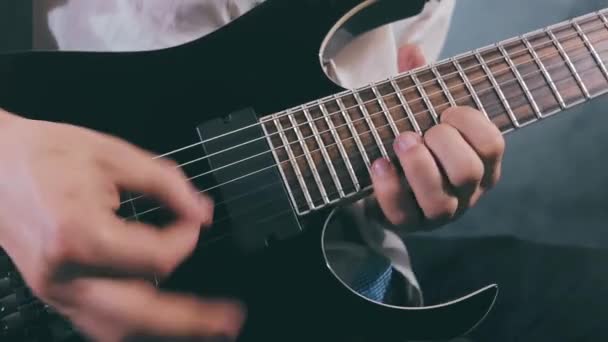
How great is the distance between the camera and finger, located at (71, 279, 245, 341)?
1.24 feet

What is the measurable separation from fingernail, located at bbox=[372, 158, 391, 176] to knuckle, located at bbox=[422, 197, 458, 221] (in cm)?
6

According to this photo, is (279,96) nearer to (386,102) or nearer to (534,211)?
(386,102)

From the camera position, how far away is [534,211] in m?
0.83

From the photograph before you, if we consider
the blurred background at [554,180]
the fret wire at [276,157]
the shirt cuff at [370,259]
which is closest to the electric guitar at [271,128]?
the fret wire at [276,157]

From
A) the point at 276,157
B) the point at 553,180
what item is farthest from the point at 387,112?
the point at 553,180

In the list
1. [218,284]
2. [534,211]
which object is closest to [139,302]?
[218,284]

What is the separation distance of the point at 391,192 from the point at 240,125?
6.5 inches

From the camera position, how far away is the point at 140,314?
389 mm

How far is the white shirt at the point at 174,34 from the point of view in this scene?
645mm

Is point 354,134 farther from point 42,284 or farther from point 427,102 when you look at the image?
point 42,284

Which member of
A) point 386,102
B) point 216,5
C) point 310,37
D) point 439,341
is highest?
point 216,5

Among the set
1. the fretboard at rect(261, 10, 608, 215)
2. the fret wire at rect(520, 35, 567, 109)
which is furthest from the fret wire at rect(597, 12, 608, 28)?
the fret wire at rect(520, 35, 567, 109)

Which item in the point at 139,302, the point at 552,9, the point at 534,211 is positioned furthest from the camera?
the point at 552,9

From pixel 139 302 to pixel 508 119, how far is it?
0.42 m
